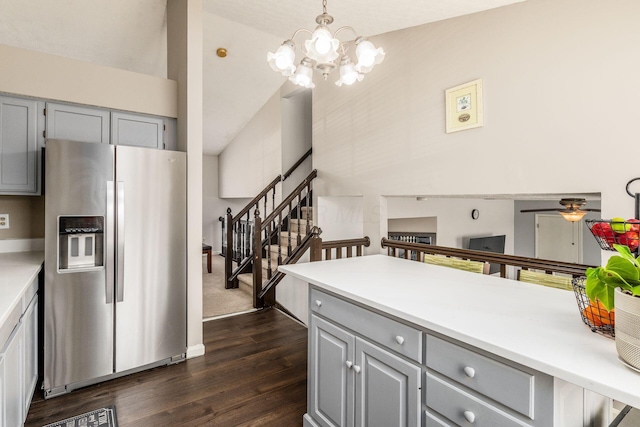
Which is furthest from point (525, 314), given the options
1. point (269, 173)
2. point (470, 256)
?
point (269, 173)

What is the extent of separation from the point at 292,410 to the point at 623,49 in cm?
288

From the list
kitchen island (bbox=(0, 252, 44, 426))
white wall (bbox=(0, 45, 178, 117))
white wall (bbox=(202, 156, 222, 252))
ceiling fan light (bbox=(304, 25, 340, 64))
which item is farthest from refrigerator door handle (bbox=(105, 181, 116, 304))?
white wall (bbox=(202, 156, 222, 252))

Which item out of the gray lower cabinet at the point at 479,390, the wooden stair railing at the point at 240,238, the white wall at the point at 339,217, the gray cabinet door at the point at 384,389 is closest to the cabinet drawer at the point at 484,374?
the gray lower cabinet at the point at 479,390

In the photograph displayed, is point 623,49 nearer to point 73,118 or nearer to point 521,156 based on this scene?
point 521,156

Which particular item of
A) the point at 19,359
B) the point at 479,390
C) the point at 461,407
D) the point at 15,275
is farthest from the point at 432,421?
the point at 15,275

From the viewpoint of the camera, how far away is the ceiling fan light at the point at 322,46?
5.45ft

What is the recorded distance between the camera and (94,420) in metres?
2.04

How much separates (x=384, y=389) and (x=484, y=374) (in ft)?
1.64

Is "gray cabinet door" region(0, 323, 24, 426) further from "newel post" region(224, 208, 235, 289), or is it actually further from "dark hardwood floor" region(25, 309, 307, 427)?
"newel post" region(224, 208, 235, 289)

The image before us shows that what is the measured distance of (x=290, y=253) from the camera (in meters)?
4.40

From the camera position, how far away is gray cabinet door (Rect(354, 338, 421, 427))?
4.19ft

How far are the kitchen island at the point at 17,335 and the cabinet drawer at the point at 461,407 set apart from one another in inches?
66.7

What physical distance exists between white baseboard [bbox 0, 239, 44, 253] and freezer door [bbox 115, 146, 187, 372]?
993 mm

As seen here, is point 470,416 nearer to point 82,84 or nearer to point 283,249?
point 82,84
